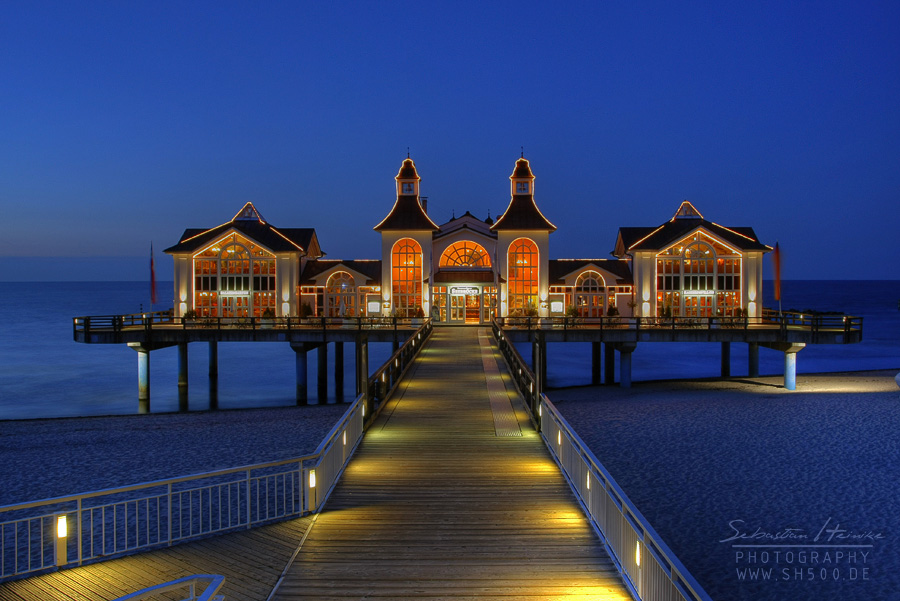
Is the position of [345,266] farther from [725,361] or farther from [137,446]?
[725,361]

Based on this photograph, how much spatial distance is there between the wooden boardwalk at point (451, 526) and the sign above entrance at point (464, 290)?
2227 centimetres

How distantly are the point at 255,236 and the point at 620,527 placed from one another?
31256mm

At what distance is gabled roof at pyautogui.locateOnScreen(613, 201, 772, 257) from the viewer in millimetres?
33625

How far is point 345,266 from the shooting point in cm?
3584

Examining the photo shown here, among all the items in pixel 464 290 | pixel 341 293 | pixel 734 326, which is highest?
pixel 464 290

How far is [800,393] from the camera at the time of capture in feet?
83.6

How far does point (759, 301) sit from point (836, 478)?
22466 mm

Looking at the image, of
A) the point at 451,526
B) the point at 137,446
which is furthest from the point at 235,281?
the point at 451,526

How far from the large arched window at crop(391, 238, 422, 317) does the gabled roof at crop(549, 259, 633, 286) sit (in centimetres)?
733

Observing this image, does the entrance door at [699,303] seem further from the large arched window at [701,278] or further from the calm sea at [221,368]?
the calm sea at [221,368]

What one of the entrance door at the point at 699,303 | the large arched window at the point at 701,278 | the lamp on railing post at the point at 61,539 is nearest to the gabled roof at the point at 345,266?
the large arched window at the point at 701,278

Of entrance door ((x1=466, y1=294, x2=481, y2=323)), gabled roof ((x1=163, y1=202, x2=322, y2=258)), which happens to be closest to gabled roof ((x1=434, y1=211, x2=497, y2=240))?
entrance door ((x1=466, y1=294, x2=481, y2=323))

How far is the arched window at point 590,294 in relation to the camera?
116ft

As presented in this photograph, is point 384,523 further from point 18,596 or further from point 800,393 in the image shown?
point 800,393
